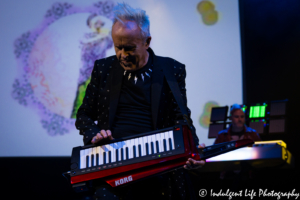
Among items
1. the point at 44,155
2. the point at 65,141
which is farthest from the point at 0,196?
the point at 65,141

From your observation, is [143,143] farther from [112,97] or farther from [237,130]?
[237,130]

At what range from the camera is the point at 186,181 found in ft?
5.08

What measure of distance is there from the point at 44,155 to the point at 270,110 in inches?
112

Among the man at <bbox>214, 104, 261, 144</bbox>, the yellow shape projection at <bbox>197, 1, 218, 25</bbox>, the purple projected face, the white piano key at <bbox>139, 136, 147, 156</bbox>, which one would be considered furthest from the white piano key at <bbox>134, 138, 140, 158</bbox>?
the yellow shape projection at <bbox>197, 1, 218, 25</bbox>

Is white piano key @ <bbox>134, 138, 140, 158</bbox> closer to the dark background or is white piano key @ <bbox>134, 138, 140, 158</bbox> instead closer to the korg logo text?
the korg logo text

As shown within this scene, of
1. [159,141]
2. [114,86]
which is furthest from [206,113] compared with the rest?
[159,141]

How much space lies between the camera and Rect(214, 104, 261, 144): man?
4.11 m

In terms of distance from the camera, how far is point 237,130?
14.1 ft

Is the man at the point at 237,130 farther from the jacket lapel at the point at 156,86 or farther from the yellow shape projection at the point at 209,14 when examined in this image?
the jacket lapel at the point at 156,86

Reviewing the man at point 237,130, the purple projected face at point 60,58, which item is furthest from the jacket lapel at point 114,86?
the man at point 237,130

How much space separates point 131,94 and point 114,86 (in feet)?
0.32

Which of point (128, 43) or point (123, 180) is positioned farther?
point (128, 43)

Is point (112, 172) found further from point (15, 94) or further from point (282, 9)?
point (282, 9)

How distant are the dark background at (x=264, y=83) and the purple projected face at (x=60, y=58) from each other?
741 mm
